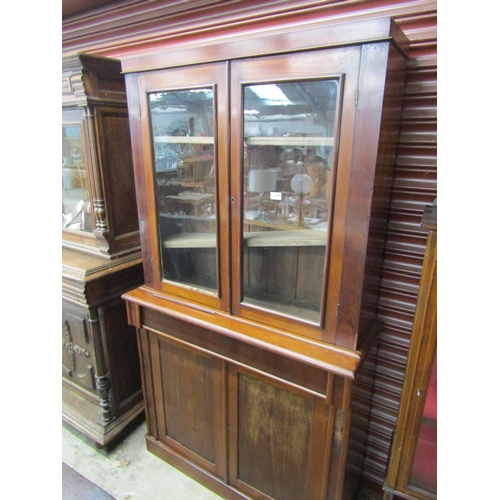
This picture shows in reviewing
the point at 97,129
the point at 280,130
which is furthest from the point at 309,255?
the point at 97,129

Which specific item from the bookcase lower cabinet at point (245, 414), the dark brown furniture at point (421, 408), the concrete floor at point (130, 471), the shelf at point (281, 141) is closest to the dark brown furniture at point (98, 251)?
the concrete floor at point (130, 471)

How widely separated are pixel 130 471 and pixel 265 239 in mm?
1496

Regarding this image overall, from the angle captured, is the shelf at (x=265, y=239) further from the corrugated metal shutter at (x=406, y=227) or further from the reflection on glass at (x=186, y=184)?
the corrugated metal shutter at (x=406, y=227)

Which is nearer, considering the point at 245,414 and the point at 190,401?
the point at 245,414

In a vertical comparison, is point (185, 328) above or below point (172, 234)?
below

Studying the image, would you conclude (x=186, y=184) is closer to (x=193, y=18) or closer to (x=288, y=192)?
(x=288, y=192)

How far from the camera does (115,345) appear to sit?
1917 mm

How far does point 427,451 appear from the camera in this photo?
119 centimetres

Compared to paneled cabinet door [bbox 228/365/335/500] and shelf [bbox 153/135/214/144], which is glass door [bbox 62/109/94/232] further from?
paneled cabinet door [bbox 228/365/335/500]

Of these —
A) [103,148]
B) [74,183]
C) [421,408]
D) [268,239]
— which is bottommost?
[421,408]

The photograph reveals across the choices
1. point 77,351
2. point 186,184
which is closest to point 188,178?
point 186,184

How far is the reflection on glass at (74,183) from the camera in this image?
1.83 meters

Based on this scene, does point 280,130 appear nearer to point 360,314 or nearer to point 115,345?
point 360,314
